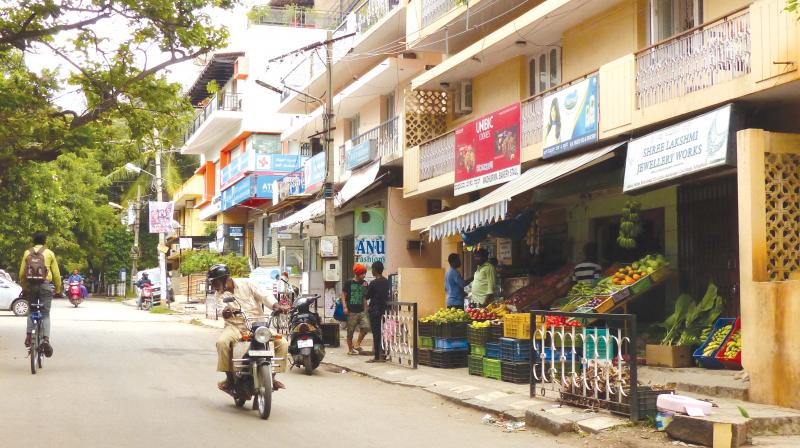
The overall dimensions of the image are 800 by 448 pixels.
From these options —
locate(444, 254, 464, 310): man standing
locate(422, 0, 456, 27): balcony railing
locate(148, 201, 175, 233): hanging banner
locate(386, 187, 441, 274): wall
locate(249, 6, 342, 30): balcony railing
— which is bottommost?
locate(444, 254, 464, 310): man standing

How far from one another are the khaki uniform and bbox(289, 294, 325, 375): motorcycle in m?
4.07

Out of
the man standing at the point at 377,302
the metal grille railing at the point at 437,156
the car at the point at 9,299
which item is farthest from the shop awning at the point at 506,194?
the car at the point at 9,299

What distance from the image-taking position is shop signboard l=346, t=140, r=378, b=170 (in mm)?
25078

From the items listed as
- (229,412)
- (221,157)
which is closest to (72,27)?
(229,412)

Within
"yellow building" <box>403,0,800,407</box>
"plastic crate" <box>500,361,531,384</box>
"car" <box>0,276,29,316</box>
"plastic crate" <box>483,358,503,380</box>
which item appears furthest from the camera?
"car" <box>0,276,29,316</box>

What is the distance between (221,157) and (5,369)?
36962 millimetres

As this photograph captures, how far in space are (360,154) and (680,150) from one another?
14.4m

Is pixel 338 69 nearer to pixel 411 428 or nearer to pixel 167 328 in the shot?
pixel 167 328

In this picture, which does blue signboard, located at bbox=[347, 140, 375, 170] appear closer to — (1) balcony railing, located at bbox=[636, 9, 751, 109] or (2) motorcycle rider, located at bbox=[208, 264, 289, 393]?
(1) balcony railing, located at bbox=[636, 9, 751, 109]

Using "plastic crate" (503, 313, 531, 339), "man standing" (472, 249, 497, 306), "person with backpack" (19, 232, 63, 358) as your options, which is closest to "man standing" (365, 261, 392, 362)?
"man standing" (472, 249, 497, 306)

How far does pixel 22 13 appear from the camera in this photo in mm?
15164

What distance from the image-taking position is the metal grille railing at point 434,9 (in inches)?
827

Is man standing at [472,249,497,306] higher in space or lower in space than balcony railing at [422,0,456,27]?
lower

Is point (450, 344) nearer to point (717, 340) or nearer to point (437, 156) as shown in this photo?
point (717, 340)
